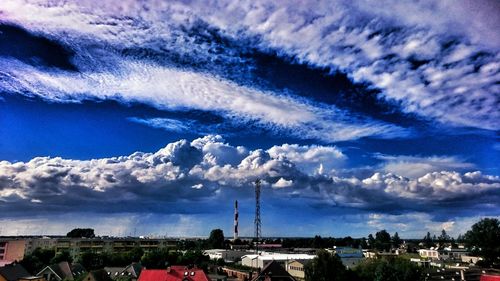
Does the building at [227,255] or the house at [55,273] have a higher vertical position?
the building at [227,255]

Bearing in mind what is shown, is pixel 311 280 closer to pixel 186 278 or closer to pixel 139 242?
pixel 186 278

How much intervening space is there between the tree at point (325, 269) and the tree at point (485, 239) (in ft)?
229

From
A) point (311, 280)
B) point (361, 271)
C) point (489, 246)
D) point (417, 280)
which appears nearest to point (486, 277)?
point (417, 280)

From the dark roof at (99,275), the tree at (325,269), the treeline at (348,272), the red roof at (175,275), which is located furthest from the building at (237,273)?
the dark roof at (99,275)

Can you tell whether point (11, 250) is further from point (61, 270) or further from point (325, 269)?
point (325, 269)

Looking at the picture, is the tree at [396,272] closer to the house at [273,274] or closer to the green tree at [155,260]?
the house at [273,274]

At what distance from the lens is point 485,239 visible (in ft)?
403

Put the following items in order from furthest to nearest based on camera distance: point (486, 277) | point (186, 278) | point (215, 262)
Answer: point (215, 262) < point (486, 277) < point (186, 278)

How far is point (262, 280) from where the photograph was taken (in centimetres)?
6575

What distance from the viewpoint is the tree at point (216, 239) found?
178 metres

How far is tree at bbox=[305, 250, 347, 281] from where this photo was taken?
221ft

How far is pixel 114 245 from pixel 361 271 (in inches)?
4313

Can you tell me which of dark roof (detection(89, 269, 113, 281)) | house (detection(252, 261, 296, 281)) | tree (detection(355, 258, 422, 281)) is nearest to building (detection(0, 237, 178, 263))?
dark roof (detection(89, 269, 113, 281))

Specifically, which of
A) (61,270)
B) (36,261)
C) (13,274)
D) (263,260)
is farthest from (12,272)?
(263,260)
